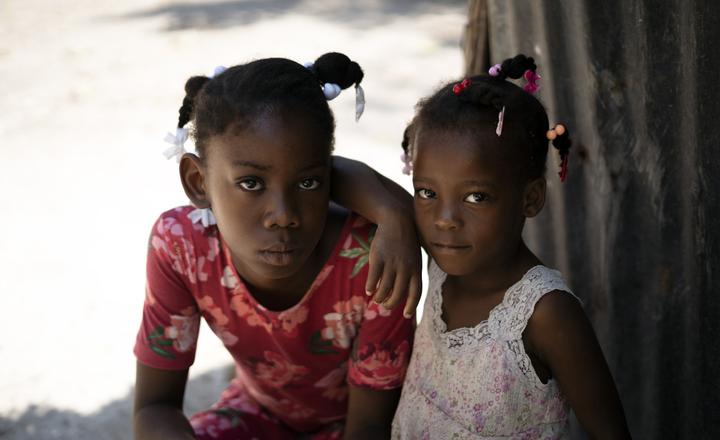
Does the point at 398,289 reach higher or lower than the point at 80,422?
higher

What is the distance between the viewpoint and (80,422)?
3121mm

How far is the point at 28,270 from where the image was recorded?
411 cm

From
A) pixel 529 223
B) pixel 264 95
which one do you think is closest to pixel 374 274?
pixel 264 95

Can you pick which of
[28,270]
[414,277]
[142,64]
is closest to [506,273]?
[414,277]

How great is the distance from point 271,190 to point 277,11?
688 centimetres

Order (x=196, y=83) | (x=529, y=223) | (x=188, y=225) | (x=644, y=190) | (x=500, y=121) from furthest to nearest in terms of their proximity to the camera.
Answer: (x=529, y=223), (x=644, y=190), (x=188, y=225), (x=196, y=83), (x=500, y=121)

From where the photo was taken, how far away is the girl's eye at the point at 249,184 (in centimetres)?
200

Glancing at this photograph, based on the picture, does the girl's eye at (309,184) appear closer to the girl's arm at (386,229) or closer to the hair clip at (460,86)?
the girl's arm at (386,229)

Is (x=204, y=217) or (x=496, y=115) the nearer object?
(x=496, y=115)

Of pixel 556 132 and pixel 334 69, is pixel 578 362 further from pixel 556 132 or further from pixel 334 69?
pixel 334 69

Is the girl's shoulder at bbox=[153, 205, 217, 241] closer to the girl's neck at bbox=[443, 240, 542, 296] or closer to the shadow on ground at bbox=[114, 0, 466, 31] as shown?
the girl's neck at bbox=[443, 240, 542, 296]

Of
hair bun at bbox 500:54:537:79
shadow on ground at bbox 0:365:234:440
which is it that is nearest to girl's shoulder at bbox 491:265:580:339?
hair bun at bbox 500:54:537:79

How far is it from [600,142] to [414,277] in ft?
2.84

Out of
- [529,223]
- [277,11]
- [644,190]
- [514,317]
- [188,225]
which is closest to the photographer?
[514,317]
